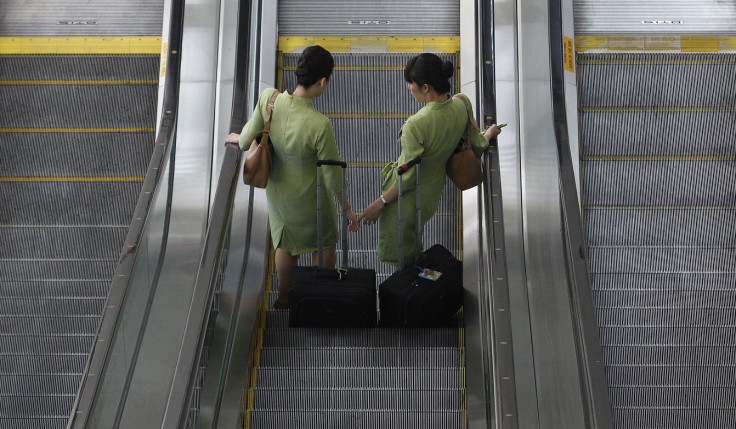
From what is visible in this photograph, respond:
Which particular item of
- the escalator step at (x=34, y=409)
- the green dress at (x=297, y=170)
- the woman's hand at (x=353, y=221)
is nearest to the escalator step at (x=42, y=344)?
the escalator step at (x=34, y=409)

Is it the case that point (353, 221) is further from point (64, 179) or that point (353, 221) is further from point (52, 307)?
point (64, 179)

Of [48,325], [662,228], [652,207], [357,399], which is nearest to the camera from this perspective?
[357,399]

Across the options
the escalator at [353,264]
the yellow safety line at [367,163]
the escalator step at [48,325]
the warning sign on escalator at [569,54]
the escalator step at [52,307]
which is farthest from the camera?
the warning sign on escalator at [569,54]

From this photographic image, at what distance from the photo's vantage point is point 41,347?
632cm

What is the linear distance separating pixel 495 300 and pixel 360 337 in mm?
1142

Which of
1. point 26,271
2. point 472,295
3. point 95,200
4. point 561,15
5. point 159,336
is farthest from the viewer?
point 561,15

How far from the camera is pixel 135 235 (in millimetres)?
5449

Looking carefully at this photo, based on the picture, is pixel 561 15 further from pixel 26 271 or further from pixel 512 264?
pixel 26 271

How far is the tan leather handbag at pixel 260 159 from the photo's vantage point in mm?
5820

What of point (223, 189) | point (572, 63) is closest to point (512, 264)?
point (223, 189)

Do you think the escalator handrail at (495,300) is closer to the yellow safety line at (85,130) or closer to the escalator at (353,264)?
the escalator at (353,264)

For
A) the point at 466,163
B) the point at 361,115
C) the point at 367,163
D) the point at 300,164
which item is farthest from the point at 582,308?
the point at 361,115

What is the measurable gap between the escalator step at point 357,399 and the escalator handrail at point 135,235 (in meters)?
0.91

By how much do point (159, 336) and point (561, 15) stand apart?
3.99 m
